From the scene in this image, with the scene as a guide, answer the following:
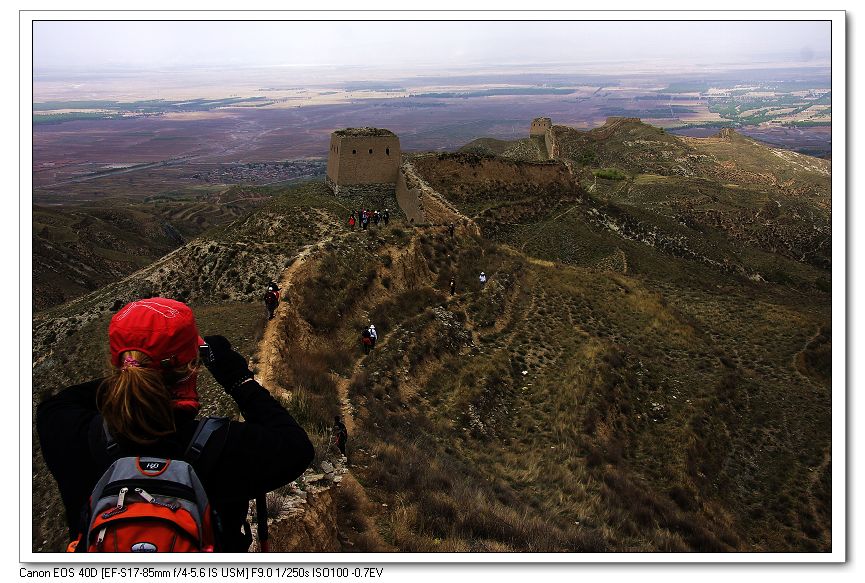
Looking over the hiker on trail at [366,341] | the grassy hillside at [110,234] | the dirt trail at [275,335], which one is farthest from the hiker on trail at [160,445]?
the grassy hillside at [110,234]

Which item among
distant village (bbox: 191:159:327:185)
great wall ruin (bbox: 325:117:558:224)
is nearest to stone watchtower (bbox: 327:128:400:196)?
great wall ruin (bbox: 325:117:558:224)

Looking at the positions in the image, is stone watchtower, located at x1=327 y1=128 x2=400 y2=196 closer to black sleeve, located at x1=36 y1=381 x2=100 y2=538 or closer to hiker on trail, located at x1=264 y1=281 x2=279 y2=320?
hiker on trail, located at x1=264 y1=281 x2=279 y2=320

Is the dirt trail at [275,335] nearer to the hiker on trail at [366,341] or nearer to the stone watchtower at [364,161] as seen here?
the hiker on trail at [366,341]

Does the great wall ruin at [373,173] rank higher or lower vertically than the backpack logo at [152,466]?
higher

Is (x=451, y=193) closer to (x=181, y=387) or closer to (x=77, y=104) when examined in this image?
(x=77, y=104)

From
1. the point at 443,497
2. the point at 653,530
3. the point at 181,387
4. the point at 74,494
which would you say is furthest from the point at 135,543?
the point at 653,530
